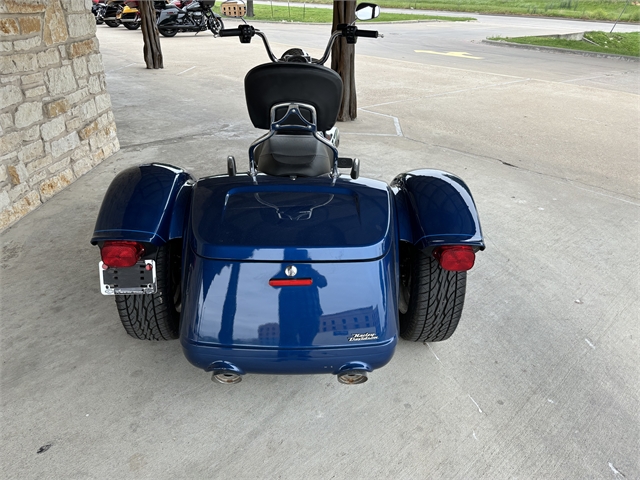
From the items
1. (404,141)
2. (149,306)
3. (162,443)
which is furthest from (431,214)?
(404,141)

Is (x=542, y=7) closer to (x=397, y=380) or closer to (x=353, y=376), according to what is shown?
(x=397, y=380)

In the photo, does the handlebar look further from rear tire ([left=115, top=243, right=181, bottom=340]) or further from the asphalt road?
rear tire ([left=115, top=243, right=181, bottom=340])

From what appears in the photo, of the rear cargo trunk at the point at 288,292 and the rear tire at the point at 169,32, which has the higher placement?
the rear tire at the point at 169,32

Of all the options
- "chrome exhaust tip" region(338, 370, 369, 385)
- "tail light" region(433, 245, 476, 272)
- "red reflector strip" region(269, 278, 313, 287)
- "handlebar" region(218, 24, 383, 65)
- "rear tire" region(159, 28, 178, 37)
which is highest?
"handlebar" region(218, 24, 383, 65)

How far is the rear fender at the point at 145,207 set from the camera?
185 centimetres

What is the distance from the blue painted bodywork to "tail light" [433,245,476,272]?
0.11 ft

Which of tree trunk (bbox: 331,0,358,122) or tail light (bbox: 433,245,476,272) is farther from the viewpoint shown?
tree trunk (bbox: 331,0,358,122)

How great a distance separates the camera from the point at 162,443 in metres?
1.86

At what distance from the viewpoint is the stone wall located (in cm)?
345

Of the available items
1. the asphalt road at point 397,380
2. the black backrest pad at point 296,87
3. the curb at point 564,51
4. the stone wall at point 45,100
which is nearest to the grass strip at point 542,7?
the curb at point 564,51

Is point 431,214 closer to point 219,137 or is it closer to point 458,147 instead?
point 458,147

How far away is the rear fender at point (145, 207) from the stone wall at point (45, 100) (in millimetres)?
1964

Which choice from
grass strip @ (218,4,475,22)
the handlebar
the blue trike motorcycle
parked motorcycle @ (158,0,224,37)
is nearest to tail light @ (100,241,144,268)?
the blue trike motorcycle

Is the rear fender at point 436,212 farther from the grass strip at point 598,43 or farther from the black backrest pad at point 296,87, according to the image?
the grass strip at point 598,43
